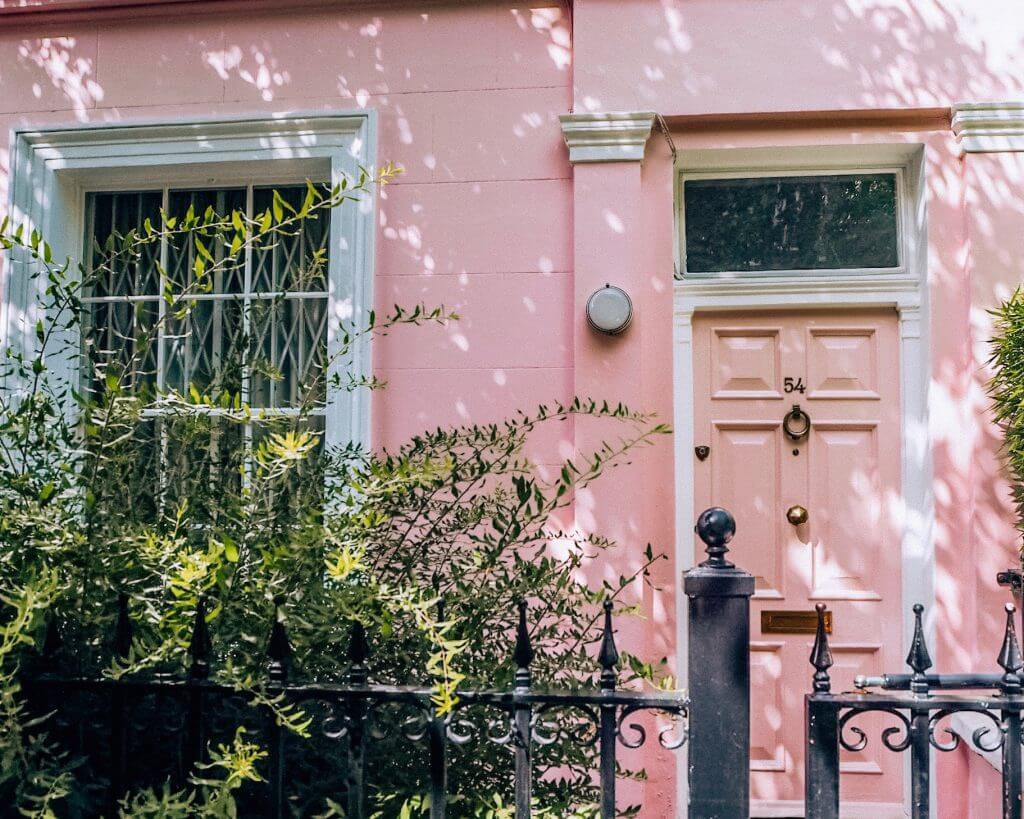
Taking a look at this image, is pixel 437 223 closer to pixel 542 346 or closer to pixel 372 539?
pixel 542 346

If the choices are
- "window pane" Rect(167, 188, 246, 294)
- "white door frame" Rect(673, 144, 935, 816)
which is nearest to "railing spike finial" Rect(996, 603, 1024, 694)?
"white door frame" Rect(673, 144, 935, 816)

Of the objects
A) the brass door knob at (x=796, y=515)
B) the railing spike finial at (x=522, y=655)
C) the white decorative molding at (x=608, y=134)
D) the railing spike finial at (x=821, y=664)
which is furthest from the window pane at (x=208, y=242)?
the railing spike finial at (x=821, y=664)

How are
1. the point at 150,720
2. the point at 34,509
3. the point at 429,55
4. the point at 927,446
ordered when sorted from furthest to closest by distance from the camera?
the point at 429,55 < the point at 927,446 < the point at 150,720 < the point at 34,509

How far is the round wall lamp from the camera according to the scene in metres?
4.44

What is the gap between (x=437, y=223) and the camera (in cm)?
471

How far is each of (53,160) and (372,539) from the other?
3664 mm

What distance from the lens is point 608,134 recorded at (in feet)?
14.9

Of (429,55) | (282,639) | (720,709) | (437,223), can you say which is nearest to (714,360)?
(437,223)

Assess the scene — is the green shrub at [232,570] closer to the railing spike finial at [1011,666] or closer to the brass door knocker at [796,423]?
the railing spike finial at [1011,666]

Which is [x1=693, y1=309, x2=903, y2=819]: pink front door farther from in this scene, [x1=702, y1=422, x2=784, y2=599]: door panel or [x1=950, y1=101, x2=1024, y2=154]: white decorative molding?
[x1=950, y1=101, x2=1024, y2=154]: white decorative molding

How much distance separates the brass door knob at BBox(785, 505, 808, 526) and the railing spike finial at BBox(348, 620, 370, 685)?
2.95 meters

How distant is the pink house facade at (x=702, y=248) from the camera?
443cm

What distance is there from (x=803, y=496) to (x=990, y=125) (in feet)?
5.92

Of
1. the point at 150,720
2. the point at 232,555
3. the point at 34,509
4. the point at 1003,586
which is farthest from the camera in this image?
Answer: the point at 1003,586
